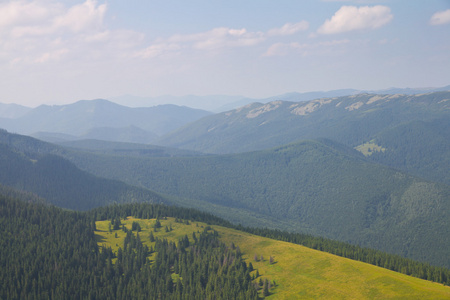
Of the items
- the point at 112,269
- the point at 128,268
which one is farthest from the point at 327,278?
the point at 112,269

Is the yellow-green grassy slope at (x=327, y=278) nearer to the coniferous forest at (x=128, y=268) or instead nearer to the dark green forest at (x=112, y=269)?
the coniferous forest at (x=128, y=268)

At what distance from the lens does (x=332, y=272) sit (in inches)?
5719

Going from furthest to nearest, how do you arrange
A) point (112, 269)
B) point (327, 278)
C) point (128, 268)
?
point (112, 269), point (128, 268), point (327, 278)

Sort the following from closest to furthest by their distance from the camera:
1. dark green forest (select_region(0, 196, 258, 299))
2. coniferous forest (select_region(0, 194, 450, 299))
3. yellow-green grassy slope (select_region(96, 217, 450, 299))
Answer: yellow-green grassy slope (select_region(96, 217, 450, 299)) < coniferous forest (select_region(0, 194, 450, 299)) < dark green forest (select_region(0, 196, 258, 299))

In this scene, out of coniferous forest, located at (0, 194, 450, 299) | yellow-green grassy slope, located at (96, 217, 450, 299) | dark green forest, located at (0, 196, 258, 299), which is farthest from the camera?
dark green forest, located at (0, 196, 258, 299)

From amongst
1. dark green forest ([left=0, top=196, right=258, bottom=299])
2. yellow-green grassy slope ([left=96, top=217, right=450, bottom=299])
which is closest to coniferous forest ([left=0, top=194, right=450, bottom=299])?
dark green forest ([left=0, top=196, right=258, bottom=299])

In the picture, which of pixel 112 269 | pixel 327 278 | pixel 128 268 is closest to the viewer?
pixel 327 278

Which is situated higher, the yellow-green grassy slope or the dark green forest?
the yellow-green grassy slope

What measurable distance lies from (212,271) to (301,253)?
39.5 m

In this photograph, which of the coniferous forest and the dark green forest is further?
the dark green forest

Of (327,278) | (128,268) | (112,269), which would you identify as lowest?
(112,269)

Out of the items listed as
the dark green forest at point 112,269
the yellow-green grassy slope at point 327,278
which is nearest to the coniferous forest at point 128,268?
the dark green forest at point 112,269

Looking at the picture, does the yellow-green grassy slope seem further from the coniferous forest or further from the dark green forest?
the dark green forest

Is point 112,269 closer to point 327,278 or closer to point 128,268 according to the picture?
point 128,268
